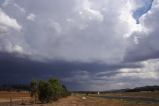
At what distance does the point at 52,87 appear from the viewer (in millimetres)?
111250

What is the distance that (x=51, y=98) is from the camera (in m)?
112

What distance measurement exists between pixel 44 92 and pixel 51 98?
3.19 meters

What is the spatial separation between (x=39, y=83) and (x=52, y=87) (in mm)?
4301

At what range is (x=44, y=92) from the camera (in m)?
110

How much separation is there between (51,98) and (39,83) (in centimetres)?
614

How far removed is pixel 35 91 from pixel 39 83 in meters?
4.08

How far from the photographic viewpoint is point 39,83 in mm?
111062

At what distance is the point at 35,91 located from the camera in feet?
373

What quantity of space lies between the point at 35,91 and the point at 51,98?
6.00m

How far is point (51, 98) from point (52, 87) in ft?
11.8
